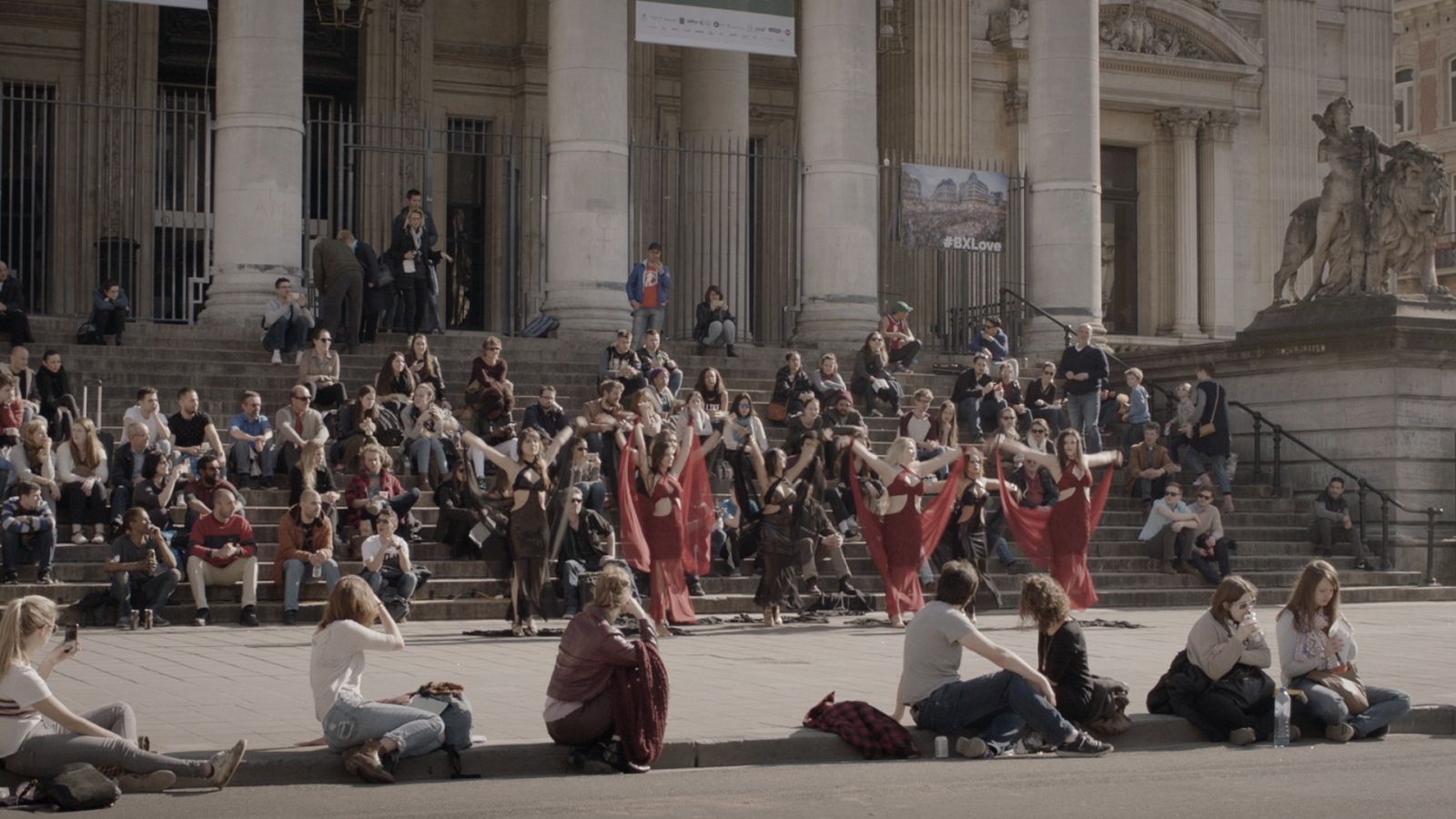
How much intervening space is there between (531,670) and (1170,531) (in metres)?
10.5

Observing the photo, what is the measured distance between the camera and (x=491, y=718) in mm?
12438

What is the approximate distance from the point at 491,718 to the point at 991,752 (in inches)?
115

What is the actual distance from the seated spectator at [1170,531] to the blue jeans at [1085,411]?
2892 millimetres

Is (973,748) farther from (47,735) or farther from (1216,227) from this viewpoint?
(1216,227)

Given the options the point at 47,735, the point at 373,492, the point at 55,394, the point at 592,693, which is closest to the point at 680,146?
the point at 55,394

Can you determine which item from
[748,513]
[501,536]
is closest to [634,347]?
[748,513]

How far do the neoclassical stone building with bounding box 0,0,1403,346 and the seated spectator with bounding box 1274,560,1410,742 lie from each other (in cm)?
1633

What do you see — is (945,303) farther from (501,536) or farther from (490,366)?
(501,536)

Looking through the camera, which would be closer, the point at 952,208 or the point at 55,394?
the point at 55,394

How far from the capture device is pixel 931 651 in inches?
471

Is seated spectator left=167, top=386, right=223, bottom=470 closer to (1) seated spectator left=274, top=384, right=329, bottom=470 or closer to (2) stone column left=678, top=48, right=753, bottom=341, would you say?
(1) seated spectator left=274, top=384, right=329, bottom=470

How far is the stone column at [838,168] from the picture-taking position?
29703 mm

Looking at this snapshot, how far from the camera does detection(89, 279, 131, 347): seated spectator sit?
2466 cm

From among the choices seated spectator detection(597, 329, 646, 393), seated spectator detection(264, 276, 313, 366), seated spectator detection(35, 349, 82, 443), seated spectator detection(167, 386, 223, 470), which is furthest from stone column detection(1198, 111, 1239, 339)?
seated spectator detection(35, 349, 82, 443)
